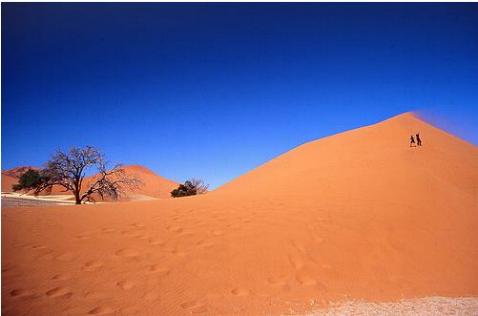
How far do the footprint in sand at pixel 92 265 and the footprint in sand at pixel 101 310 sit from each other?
43.8 inches

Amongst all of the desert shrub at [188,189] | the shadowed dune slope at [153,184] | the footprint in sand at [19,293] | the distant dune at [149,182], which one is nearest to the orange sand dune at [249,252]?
the footprint in sand at [19,293]

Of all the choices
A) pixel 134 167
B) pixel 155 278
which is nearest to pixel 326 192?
pixel 155 278

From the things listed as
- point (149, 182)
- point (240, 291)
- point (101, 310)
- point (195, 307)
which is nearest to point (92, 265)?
point (101, 310)

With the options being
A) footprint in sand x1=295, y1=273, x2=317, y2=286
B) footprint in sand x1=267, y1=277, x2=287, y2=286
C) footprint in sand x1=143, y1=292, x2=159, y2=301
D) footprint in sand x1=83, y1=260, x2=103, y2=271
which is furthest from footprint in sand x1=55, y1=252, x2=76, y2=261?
footprint in sand x1=295, y1=273, x2=317, y2=286

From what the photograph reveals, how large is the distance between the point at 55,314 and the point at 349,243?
5744 mm

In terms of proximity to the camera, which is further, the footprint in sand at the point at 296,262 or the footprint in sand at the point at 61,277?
the footprint in sand at the point at 296,262

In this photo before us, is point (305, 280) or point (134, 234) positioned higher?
point (134, 234)

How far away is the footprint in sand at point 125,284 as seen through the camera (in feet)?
16.4

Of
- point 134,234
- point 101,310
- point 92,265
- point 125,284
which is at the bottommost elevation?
point 101,310

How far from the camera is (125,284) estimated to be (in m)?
5.09

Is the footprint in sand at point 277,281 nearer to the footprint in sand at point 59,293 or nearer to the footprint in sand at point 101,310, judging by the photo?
the footprint in sand at point 101,310

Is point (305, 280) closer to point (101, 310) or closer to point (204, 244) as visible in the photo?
point (204, 244)

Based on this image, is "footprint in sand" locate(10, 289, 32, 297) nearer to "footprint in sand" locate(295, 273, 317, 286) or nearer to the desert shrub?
"footprint in sand" locate(295, 273, 317, 286)

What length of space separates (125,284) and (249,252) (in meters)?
2.52
